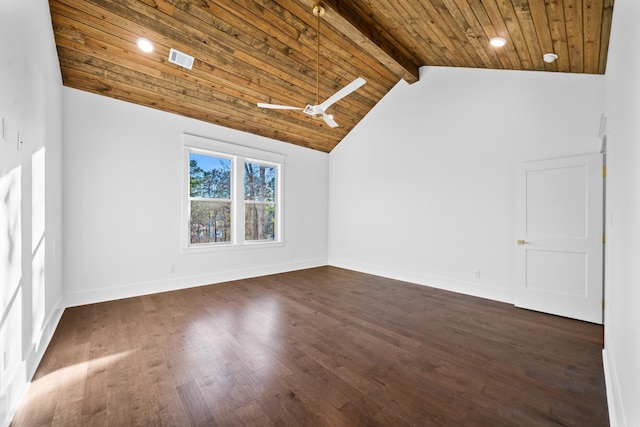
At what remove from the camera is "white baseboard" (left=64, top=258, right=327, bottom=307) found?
12.5 ft

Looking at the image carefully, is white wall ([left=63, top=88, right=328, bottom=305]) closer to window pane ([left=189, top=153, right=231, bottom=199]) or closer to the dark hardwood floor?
window pane ([left=189, top=153, right=231, bottom=199])

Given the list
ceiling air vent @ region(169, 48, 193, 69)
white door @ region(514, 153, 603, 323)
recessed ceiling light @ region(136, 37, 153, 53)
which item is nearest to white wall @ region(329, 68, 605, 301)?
white door @ region(514, 153, 603, 323)

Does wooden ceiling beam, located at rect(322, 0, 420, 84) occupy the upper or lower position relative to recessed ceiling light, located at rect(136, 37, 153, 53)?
upper

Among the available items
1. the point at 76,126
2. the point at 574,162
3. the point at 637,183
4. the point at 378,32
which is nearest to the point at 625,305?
the point at 637,183

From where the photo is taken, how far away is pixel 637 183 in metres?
1.23

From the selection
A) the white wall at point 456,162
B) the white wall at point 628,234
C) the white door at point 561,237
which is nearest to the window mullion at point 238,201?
the white wall at point 456,162

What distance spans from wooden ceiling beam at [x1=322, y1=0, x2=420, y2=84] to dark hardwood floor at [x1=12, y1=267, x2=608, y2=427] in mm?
3535

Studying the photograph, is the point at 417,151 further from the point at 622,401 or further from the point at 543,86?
the point at 622,401

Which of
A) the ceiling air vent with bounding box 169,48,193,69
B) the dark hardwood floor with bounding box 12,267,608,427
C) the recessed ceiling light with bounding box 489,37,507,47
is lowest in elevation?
the dark hardwood floor with bounding box 12,267,608,427

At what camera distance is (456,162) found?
4691 millimetres

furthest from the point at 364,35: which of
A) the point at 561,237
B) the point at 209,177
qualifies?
the point at 561,237

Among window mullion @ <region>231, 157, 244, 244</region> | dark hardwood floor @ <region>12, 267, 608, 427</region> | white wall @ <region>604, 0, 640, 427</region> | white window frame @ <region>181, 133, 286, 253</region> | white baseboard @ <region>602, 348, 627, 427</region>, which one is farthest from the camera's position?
window mullion @ <region>231, 157, 244, 244</region>

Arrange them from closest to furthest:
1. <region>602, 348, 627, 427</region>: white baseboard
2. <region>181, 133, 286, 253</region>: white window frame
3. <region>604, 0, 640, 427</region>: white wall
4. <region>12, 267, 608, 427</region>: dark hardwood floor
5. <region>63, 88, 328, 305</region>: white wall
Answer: <region>604, 0, 640, 427</region>: white wall
<region>602, 348, 627, 427</region>: white baseboard
<region>12, 267, 608, 427</region>: dark hardwood floor
<region>63, 88, 328, 305</region>: white wall
<region>181, 133, 286, 253</region>: white window frame

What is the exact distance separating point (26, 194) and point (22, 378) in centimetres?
131
